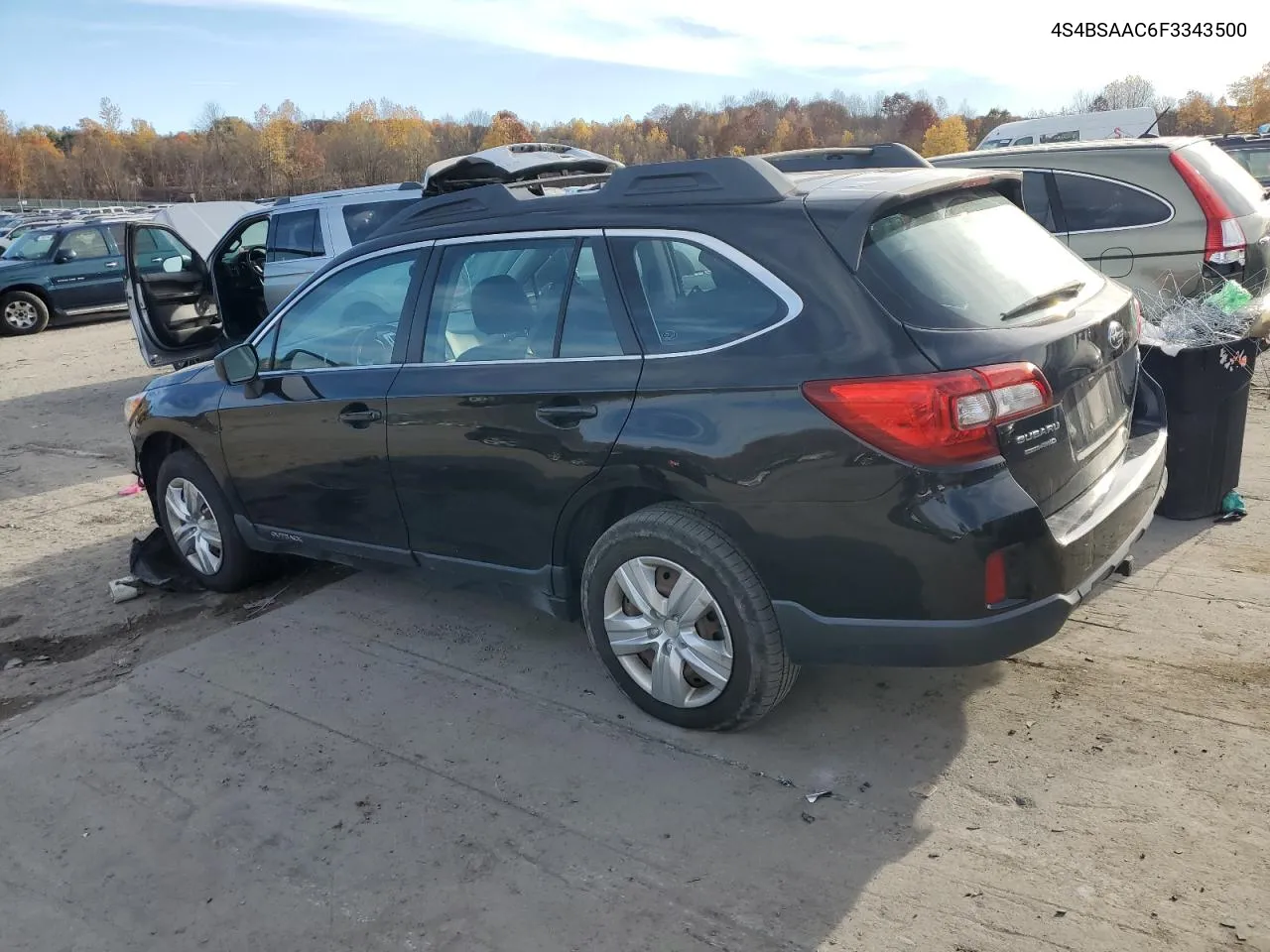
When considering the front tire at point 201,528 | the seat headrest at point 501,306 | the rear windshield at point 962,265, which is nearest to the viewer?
the rear windshield at point 962,265

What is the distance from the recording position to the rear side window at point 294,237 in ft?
33.0

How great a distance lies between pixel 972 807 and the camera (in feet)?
10.2

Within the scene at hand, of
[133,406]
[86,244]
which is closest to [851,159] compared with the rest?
[133,406]

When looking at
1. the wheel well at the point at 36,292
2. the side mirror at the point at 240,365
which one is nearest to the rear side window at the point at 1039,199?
the side mirror at the point at 240,365

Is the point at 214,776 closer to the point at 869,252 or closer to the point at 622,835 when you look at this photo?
the point at 622,835

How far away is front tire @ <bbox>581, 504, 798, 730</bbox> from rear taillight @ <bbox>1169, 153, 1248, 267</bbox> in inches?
184

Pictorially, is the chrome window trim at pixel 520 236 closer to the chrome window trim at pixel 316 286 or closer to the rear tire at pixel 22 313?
the chrome window trim at pixel 316 286

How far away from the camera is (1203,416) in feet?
16.3

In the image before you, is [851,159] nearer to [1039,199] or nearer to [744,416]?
[744,416]

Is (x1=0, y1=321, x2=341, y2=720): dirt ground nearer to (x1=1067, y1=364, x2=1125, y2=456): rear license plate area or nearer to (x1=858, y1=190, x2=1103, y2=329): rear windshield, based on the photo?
(x1=858, y1=190, x2=1103, y2=329): rear windshield

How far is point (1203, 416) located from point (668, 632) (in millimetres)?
3061

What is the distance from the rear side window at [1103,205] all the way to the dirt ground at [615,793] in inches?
104

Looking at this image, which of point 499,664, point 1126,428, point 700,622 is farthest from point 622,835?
point 1126,428

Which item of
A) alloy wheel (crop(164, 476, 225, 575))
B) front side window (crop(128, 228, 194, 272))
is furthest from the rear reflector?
front side window (crop(128, 228, 194, 272))
